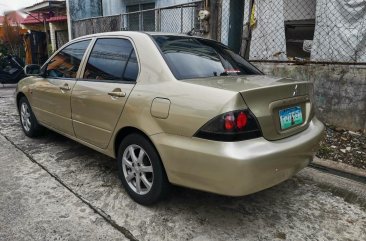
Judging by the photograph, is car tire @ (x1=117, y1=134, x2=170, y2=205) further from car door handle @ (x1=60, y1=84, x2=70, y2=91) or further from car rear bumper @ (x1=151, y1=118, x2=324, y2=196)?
car door handle @ (x1=60, y1=84, x2=70, y2=91)

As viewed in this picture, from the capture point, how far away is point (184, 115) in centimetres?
243

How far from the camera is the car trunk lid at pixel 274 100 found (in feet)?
7.94

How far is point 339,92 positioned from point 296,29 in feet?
6.41

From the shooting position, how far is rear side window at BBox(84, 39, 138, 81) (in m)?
3.05

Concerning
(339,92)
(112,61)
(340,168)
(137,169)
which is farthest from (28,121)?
(339,92)

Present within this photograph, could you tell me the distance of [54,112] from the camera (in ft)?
13.4

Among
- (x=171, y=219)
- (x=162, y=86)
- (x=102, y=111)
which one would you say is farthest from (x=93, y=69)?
(x=171, y=219)

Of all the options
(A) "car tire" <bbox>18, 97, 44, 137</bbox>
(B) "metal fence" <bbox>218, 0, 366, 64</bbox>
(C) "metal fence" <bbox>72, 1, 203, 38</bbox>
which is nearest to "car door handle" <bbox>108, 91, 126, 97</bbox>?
(A) "car tire" <bbox>18, 97, 44, 137</bbox>

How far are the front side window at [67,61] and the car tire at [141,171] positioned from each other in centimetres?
130

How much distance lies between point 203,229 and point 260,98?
1135 millimetres

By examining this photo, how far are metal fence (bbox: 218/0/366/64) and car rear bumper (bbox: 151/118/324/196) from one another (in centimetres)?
291

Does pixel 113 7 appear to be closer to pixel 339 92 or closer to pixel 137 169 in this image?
pixel 339 92

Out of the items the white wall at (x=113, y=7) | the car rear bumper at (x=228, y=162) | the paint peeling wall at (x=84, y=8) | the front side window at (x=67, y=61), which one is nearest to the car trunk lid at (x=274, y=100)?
the car rear bumper at (x=228, y=162)

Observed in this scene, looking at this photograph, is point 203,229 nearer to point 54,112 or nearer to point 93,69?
point 93,69
